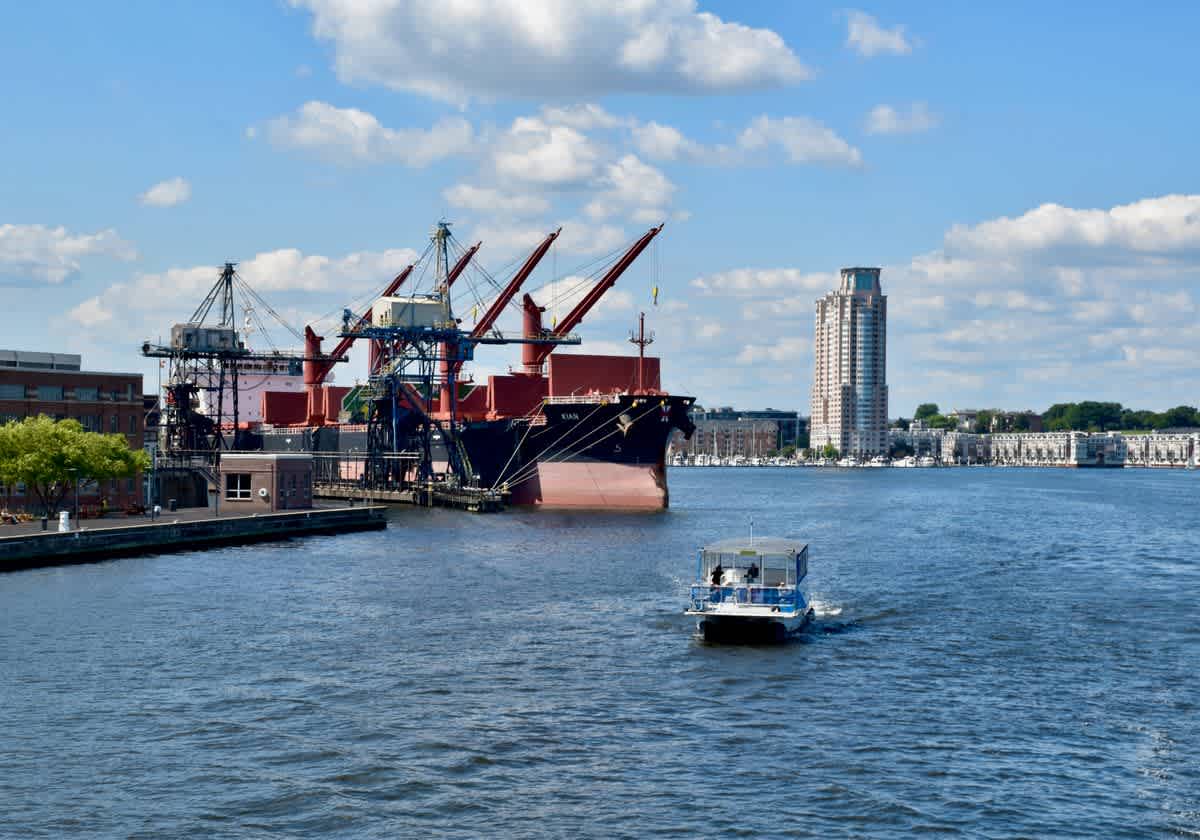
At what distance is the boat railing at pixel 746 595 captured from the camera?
47.7 metres

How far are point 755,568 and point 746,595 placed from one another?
2.57 m

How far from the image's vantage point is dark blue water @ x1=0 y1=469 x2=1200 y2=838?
28109mm

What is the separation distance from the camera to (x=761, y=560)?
49562 millimetres

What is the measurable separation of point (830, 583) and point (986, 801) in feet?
122

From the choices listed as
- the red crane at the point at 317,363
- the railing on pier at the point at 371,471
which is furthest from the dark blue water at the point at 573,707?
the red crane at the point at 317,363

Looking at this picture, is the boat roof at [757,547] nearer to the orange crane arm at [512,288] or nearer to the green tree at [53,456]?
the green tree at [53,456]

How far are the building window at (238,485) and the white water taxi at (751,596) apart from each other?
57967 millimetres

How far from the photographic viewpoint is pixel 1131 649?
46812 mm

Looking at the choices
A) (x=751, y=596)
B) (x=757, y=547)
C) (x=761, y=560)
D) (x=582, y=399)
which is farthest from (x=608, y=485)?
(x=751, y=596)

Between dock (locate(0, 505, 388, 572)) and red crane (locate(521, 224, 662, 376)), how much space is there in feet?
137

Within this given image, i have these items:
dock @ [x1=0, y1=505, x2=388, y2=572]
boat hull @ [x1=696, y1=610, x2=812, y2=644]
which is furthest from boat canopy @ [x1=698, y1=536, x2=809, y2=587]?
dock @ [x1=0, y1=505, x2=388, y2=572]

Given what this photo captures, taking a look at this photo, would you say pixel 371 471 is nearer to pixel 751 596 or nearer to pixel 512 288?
pixel 512 288

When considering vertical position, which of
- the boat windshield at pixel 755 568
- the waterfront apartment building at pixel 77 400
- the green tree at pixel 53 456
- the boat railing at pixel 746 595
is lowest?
the boat railing at pixel 746 595

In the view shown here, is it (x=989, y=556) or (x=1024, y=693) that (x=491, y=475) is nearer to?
(x=989, y=556)
